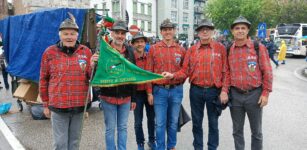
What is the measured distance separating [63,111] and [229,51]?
7.26ft

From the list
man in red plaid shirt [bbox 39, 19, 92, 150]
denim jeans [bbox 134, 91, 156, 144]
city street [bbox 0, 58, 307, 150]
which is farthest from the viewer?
city street [bbox 0, 58, 307, 150]

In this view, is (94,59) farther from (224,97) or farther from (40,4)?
(40,4)

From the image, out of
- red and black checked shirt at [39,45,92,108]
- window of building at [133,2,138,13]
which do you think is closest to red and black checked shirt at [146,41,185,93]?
red and black checked shirt at [39,45,92,108]

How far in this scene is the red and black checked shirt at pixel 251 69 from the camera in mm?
4062

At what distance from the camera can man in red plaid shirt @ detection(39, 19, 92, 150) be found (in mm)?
3785

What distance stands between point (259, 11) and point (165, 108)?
148ft

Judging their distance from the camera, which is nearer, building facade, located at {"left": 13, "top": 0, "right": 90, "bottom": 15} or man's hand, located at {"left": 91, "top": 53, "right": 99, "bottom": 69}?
man's hand, located at {"left": 91, "top": 53, "right": 99, "bottom": 69}

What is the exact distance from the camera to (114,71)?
416cm

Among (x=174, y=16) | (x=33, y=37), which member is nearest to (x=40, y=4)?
(x=33, y=37)

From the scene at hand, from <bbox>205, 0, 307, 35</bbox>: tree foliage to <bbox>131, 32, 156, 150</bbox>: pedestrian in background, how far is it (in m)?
40.2

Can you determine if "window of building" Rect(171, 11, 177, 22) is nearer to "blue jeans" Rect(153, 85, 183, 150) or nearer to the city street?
the city street

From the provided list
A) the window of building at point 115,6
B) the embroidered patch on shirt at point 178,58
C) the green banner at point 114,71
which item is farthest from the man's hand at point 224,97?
the window of building at point 115,6

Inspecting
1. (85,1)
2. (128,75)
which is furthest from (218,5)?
(128,75)

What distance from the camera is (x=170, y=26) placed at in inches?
183
